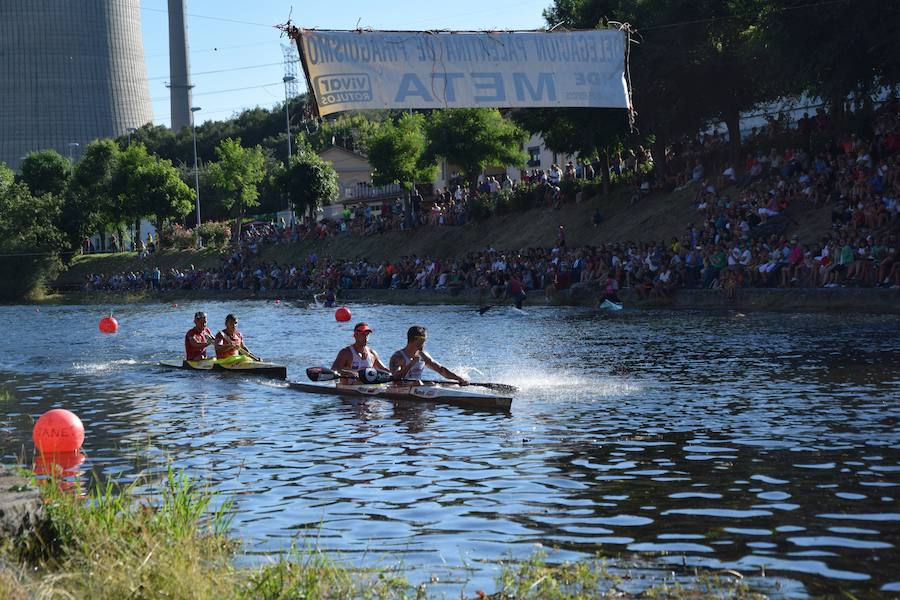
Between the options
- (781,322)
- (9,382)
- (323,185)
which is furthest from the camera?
(323,185)

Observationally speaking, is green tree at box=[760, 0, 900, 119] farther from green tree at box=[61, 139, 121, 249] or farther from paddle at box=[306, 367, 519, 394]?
green tree at box=[61, 139, 121, 249]

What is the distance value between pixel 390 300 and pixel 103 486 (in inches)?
1678

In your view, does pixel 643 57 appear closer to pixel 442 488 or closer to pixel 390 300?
pixel 390 300

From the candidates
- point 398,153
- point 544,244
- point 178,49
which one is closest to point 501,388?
point 544,244

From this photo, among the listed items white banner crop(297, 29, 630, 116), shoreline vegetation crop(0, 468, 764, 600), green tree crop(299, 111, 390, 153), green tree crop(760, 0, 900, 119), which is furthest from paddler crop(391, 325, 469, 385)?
green tree crop(299, 111, 390, 153)

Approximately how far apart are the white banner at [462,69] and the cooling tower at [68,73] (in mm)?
98528

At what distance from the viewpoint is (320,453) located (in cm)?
1473

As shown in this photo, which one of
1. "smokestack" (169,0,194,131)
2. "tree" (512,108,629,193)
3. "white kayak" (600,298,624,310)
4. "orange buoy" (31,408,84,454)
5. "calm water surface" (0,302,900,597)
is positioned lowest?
"calm water surface" (0,302,900,597)

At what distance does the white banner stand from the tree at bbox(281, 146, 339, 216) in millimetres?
68692

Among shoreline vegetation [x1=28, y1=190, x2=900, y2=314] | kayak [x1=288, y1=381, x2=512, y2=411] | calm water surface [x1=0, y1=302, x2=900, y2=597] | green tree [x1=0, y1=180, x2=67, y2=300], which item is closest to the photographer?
calm water surface [x1=0, y1=302, x2=900, y2=597]

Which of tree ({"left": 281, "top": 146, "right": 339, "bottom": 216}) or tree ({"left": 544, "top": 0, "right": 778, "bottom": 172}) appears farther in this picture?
tree ({"left": 281, "top": 146, "right": 339, "bottom": 216})

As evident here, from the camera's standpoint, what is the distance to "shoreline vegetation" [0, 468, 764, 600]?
722 centimetres

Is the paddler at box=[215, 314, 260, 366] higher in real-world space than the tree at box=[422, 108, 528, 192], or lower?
lower

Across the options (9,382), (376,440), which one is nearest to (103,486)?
(376,440)
